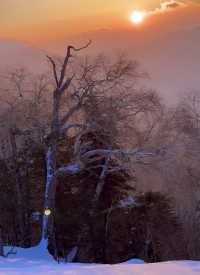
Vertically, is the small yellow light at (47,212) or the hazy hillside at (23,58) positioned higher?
the hazy hillside at (23,58)

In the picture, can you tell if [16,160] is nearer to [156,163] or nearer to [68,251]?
[68,251]

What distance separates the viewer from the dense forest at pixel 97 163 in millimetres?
16297

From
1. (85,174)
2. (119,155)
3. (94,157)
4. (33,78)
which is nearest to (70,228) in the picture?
(85,174)

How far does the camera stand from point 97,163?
19.6 meters

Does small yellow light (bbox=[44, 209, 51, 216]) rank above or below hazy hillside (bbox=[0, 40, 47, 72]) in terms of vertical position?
below

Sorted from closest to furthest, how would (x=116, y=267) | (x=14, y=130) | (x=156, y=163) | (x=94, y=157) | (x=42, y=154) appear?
(x=116, y=267), (x=156, y=163), (x=94, y=157), (x=14, y=130), (x=42, y=154)

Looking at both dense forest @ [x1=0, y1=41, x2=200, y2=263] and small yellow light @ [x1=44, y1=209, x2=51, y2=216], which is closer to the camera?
dense forest @ [x1=0, y1=41, x2=200, y2=263]

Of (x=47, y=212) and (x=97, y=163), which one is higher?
(x=97, y=163)

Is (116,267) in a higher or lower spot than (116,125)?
lower

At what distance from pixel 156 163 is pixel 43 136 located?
4.77 m

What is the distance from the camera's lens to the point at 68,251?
770 inches

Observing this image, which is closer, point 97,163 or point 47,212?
point 47,212

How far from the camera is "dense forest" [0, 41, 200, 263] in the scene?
1630cm

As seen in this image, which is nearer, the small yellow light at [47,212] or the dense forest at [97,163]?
the dense forest at [97,163]
